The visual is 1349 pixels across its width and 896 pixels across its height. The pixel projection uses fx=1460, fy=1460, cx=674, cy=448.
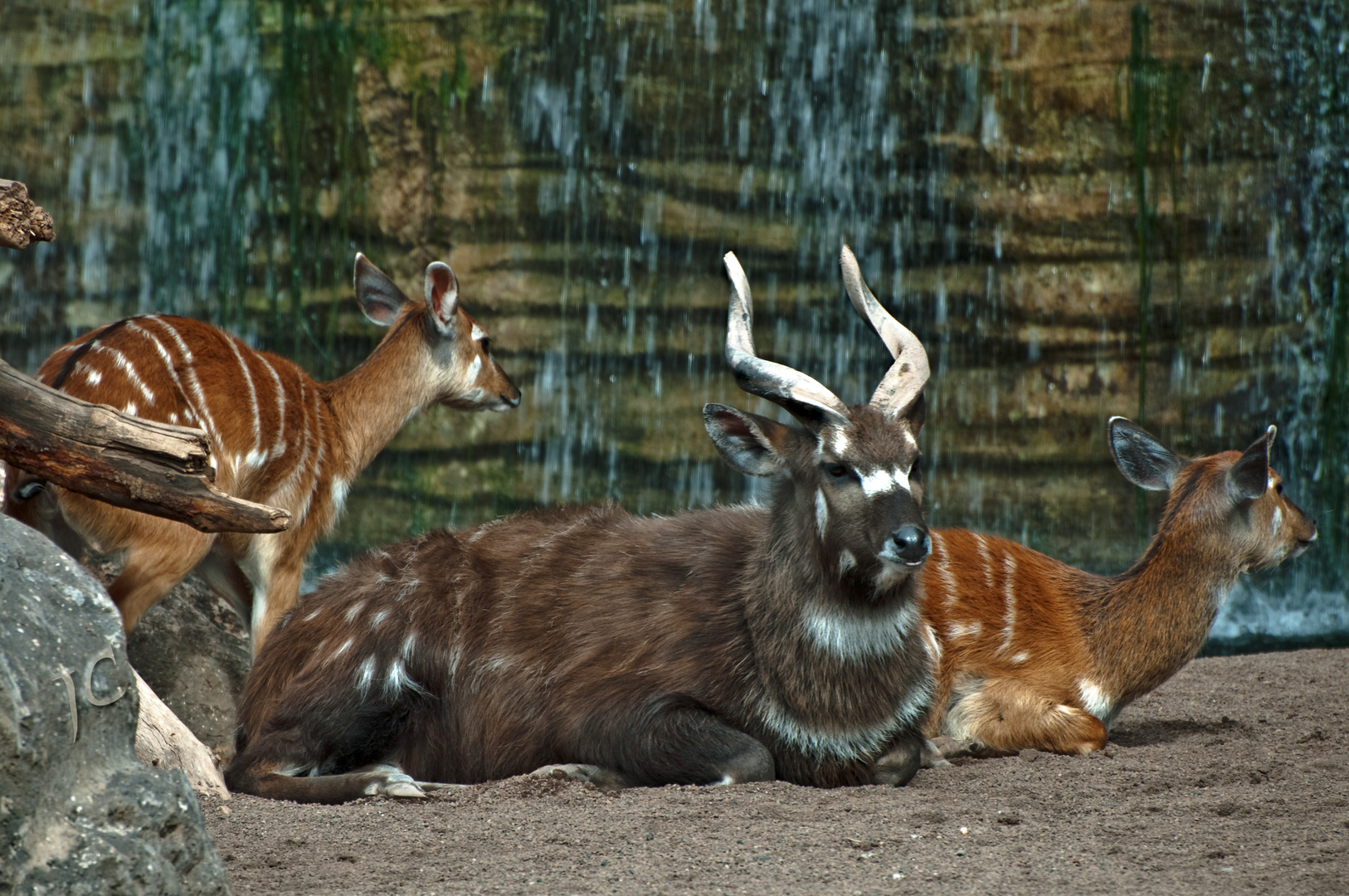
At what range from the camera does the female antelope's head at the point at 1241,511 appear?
17.3ft

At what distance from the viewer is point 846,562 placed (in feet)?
14.4

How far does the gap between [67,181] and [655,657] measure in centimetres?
701

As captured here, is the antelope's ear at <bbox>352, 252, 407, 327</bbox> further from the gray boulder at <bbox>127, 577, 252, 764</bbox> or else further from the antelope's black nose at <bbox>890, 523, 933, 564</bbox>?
the antelope's black nose at <bbox>890, 523, 933, 564</bbox>

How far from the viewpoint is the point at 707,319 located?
971cm

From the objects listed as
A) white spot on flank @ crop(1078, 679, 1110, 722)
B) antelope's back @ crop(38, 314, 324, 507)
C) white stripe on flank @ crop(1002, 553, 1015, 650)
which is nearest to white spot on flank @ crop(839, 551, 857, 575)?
white stripe on flank @ crop(1002, 553, 1015, 650)

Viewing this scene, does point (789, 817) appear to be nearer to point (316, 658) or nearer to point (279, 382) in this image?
point (316, 658)

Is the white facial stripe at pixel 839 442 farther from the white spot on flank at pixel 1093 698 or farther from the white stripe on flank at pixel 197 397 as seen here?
the white stripe on flank at pixel 197 397

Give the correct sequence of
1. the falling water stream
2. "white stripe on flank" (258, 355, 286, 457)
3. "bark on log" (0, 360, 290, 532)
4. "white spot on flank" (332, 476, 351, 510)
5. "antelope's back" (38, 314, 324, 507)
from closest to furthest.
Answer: "bark on log" (0, 360, 290, 532), "antelope's back" (38, 314, 324, 507), "white stripe on flank" (258, 355, 286, 457), "white spot on flank" (332, 476, 351, 510), the falling water stream

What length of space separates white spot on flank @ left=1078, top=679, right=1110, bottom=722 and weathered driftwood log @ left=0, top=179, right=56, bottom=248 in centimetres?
369

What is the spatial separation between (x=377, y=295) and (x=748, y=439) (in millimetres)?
3217

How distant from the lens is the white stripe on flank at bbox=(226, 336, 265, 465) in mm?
5855

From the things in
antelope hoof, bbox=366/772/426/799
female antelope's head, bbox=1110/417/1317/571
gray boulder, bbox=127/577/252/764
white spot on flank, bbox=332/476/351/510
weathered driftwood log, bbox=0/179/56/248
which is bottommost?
gray boulder, bbox=127/577/252/764

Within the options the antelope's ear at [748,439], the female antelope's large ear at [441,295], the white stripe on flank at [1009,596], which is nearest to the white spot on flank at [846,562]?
the antelope's ear at [748,439]

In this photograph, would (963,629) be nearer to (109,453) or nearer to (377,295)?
(109,453)
